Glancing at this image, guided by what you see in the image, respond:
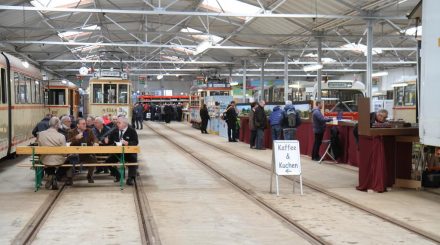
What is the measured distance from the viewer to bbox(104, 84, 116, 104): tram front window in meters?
26.9

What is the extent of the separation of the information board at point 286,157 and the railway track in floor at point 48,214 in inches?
103

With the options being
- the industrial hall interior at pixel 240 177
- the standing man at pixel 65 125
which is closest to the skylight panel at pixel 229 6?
the industrial hall interior at pixel 240 177

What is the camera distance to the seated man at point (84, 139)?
1206 centimetres

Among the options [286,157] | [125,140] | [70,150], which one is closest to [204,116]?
[125,140]

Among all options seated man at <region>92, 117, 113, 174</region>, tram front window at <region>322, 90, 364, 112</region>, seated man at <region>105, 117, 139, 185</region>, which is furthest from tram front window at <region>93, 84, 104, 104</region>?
seated man at <region>105, 117, 139, 185</region>

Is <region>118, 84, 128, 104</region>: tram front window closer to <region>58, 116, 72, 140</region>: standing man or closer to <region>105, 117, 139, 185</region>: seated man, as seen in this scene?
<region>58, 116, 72, 140</region>: standing man

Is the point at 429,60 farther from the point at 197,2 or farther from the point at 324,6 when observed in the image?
the point at 197,2

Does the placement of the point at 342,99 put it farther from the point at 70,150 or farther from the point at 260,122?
the point at 70,150

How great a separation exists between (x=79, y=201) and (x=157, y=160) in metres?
7.45

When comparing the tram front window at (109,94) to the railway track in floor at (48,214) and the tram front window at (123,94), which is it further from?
the railway track in floor at (48,214)

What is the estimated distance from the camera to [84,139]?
12.4m

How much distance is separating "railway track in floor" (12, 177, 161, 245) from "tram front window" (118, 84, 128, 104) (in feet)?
52.1

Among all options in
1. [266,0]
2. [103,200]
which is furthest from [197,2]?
[103,200]

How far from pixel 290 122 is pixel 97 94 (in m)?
11.9
